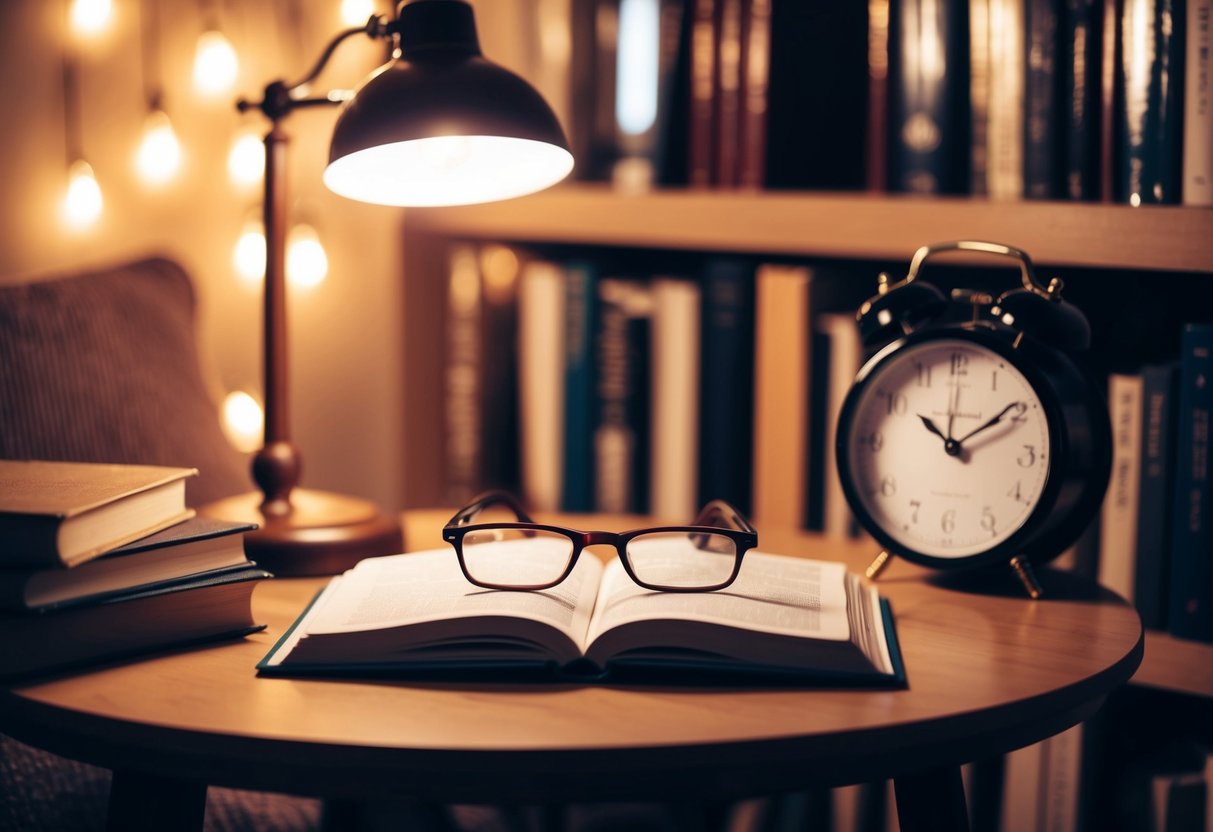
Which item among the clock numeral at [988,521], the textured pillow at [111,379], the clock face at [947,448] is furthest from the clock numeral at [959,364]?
the textured pillow at [111,379]

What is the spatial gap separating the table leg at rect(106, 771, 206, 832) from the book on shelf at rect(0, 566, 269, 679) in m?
0.09

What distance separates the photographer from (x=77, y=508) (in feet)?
2.39

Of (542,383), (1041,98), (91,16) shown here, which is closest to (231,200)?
A: (91,16)

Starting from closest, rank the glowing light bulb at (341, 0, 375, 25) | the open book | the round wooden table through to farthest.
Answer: the round wooden table → the open book → the glowing light bulb at (341, 0, 375, 25)

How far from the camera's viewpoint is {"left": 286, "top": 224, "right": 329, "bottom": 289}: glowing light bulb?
1568 mm

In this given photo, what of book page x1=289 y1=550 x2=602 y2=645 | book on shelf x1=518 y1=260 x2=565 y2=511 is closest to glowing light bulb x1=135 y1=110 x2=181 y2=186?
book on shelf x1=518 y1=260 x2=565 y2=511

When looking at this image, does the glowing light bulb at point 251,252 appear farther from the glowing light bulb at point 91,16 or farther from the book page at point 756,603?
the book page at point 756,603

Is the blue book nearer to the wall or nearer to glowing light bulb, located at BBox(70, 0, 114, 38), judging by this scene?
the wall

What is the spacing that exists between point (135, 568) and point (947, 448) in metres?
0.65

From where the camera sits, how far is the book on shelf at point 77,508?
729 millimetres

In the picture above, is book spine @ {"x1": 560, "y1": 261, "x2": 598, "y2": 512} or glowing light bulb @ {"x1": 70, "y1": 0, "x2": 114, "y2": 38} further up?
glowing light bulb @ {"x1": 70, "y1": 0, "x2": 114, "y2": 38}

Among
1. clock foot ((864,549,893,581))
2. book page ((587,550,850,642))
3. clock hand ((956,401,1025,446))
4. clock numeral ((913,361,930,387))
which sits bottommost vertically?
clock foot ((864,549,893,581))

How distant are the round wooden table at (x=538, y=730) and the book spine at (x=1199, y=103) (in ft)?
1.69

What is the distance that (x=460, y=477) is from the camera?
165 cm
